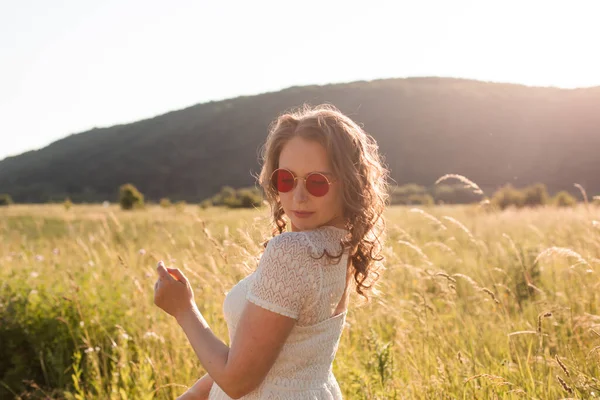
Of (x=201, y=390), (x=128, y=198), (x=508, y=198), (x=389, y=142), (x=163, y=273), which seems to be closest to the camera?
(x=163, y=273)

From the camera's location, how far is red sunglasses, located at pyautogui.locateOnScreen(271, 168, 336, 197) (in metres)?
1.62

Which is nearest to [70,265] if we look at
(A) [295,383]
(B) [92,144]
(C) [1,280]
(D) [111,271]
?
(D) [111,271]

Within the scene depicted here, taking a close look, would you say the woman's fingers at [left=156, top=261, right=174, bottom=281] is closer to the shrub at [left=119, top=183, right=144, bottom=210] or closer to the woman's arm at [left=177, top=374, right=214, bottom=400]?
the woman's arm at [left=177, top=374, right=214, bottom=400]

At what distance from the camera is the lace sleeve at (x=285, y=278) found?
4.67 feet

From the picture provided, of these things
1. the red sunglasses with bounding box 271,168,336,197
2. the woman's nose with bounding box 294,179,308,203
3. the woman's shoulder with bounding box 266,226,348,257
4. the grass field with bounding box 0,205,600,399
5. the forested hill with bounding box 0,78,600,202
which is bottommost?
the forested hill with bounding box 0,78,600,202

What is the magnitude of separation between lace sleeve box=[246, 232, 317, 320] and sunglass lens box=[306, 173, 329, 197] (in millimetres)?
191

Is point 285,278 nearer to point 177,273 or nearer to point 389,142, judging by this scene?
point 177,273

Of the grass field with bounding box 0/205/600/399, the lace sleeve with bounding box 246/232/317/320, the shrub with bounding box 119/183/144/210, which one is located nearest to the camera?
the lace sleeve with bounding box 246/232/317/320

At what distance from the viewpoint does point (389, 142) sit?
8269cm

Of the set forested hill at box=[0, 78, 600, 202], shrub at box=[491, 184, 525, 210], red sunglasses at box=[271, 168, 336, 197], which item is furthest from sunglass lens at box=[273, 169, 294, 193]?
forested hill at box=[0, 78, 600, 202]

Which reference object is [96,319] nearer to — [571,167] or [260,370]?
[260,370]

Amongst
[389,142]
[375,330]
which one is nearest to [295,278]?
[375,330]

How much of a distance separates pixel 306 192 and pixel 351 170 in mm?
150

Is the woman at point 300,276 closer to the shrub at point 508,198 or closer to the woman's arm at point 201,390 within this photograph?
the woman's arm at point 201,390
